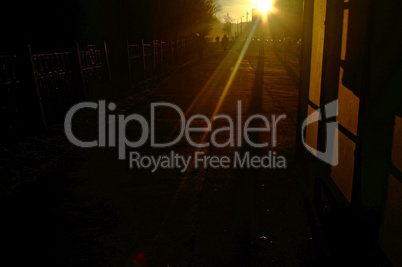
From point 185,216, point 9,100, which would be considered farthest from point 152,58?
point 185,216

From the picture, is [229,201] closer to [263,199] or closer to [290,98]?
[263,199]

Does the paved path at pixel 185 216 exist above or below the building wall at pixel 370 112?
below

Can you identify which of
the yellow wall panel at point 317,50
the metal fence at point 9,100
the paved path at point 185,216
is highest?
the yellow wall panel at point 317,50

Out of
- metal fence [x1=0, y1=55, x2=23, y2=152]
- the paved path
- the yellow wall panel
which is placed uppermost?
the yellow wall panel

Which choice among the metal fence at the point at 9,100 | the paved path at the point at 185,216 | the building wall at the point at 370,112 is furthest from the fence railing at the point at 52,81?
the building wall at the point at 370,112

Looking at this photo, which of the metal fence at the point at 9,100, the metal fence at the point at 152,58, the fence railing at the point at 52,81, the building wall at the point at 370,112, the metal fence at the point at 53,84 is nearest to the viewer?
the building wall at the point at 370,112

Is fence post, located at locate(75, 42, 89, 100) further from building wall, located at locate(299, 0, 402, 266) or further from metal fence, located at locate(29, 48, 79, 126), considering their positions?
building wall, located at locate(299, 0, 402, 266)

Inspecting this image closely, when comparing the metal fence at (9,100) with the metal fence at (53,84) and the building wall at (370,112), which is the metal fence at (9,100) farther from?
the building wall at (370,112)

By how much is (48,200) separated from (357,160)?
138 inches

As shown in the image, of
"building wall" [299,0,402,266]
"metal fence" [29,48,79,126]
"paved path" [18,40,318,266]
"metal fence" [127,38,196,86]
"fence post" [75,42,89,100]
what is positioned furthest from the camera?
"metal fence" [127,38,196,86]

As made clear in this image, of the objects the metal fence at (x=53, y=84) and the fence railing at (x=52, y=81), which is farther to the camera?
the metal fence at (x=53, y=84)

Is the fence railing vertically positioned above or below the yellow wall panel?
below

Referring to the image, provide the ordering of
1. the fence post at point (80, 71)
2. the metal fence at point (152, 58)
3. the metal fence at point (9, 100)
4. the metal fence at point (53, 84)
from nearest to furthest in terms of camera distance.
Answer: the metal fence at point (9, 100), the metal fence at point (53, 84), the fence post at point (80, 71), the metal fence at point (152, 58)

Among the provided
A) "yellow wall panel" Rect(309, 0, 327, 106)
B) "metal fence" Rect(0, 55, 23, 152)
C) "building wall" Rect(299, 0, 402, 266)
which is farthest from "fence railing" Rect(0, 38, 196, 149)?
"building wall" Rect(299, 0, 402, 266)
